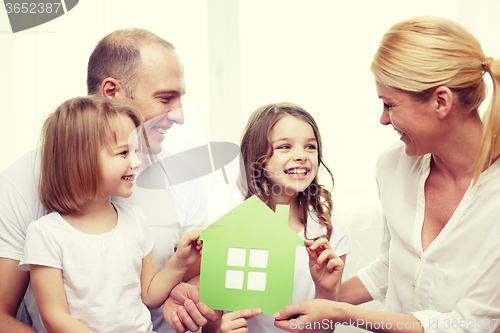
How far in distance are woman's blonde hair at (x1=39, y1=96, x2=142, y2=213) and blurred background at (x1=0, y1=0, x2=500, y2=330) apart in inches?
11.6

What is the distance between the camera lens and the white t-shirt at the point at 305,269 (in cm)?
92

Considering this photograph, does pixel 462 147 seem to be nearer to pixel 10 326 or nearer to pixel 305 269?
pixel 305 269

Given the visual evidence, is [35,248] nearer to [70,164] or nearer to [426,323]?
[70,164]

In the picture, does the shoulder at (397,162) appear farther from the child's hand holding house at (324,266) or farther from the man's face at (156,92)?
the man's face at (156,92)

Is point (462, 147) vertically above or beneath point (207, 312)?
above

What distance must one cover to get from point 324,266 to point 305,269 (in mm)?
124

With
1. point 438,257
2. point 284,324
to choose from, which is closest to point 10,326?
point 284,324

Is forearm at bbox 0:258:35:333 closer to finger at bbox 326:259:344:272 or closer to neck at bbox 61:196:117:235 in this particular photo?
neck at bbox 61:196:117:235

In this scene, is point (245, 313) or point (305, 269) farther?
point (305, 269)

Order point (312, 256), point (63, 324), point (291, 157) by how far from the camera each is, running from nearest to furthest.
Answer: point (63, 324) < point (312, 256) < point (291, 157)

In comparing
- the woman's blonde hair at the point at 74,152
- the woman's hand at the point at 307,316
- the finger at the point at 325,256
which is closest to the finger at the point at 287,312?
the woman's hand at the point at 307,316

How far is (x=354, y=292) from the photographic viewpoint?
1030 millimetres

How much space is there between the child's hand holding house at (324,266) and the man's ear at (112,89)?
591 mm

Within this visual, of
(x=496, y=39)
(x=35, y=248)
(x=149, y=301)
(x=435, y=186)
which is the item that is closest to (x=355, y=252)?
(x=435, y=186)
